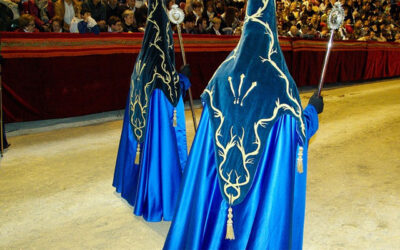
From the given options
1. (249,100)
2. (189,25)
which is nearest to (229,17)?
(189,25)

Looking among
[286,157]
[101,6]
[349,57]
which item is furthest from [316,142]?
[349,57]

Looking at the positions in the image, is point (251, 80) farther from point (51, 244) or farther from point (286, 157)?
point (51, 244)

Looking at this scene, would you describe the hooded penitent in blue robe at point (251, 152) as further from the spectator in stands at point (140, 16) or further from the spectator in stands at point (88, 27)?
the spectator in stands at point (140, 16)

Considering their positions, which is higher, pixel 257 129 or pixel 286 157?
pixel 257 129

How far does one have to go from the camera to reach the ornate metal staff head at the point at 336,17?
6.62 feet

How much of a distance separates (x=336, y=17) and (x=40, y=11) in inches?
234

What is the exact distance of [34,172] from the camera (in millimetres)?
3521

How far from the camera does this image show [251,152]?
5.41ft

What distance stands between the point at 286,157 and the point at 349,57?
1055 cm

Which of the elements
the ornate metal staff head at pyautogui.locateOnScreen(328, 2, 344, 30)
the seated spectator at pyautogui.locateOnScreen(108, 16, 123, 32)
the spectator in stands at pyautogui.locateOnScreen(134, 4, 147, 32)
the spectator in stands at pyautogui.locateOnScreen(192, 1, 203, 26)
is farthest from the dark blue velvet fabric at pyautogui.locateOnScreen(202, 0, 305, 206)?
the spectator in stands at pyautogui.locateOnScreen(192, 1, 203, 26)

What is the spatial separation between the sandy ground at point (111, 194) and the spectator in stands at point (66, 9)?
8.64 ft

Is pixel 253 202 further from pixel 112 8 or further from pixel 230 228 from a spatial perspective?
pixel 112 8

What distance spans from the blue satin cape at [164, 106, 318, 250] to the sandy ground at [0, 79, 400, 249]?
63 cm

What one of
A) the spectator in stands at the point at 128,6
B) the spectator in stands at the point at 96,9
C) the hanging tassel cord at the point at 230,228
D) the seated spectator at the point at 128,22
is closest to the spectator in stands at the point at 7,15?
the spectator in stands at the point at 96,9
